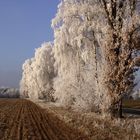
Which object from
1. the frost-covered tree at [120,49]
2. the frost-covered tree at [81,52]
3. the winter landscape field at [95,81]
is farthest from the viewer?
the frost-covered tree at [81,52]

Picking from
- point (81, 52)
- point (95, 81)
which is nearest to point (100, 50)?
point (95, 81)

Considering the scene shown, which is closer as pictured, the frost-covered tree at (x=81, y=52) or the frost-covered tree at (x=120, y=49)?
the frost-covered tree at (x=120, y=49)

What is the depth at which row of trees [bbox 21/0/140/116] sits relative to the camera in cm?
2894

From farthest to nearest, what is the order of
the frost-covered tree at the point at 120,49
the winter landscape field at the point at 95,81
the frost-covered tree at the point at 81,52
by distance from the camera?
the frost-covered tree at the point at 81,52, the frost-covered tree at the point at 120,49, the winter landscape field at the point at 95,81

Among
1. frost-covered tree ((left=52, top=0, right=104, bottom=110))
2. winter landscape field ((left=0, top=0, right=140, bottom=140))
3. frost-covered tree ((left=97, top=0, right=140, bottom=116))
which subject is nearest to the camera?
winter landscape field ((left=0, top=0, right=140, bottom=140))

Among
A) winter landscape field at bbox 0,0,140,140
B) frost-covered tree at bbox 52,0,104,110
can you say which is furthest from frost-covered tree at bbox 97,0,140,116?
frost-covered tree at bbox 52,0,104,110

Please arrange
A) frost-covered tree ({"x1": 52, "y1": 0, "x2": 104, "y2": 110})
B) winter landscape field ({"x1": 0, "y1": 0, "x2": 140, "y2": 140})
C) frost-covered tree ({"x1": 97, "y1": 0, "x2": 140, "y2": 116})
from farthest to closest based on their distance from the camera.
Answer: frost-covered tree ({"x1": 52, "y1": 0, "x2": 104, "y2": 110})
frost-covered tree ({"x1": 97, "y1": 0, "x2": 140, "y2": 116})
winter landscape field ({"x1": 0, "y1": 0, "x2": 140, "y2": 140})

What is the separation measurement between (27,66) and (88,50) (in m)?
75.9

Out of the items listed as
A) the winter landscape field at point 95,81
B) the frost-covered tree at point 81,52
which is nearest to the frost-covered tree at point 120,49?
the winter landscape field at point 95,81

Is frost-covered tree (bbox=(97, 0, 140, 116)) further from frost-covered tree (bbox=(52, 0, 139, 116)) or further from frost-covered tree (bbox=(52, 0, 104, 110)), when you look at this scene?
frost-covered tree (bbox=(52, 0, 104, 110))

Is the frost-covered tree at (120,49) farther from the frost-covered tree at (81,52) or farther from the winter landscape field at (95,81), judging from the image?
the frost-covered tree at (81,52)

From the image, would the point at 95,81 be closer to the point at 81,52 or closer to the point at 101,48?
the point at 101,48

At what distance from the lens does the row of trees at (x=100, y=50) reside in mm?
28938

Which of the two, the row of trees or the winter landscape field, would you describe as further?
the row of trees
